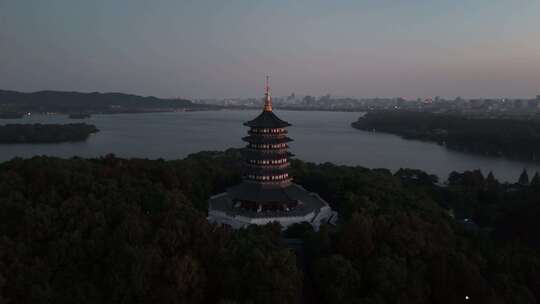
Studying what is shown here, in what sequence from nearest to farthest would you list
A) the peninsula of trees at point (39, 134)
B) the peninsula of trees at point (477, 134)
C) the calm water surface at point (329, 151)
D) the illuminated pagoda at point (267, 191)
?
the illuminated pagoda at point (267, 191), the calm water surface at point (329, 151), the peninsula of trees at point (477, 134), the peninsula of trees at point (39, 134)

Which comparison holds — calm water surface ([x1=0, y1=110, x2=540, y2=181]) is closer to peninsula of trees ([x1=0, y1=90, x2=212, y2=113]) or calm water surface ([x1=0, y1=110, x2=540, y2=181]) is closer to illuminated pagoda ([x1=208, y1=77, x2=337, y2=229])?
illuminated pagoda ([x1=208, y1=77, x2=337, y2=229])

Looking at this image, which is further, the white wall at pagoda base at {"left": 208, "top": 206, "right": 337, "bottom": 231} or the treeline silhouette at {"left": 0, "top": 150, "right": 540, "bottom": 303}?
the white wall at pagoda base at {"left": 208, "top": 206, "right": 337, "bottom": 231}

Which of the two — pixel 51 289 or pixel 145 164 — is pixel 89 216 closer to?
pixel 51 289

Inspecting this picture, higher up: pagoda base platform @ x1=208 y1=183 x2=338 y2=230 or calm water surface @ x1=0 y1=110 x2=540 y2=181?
pagoda base platform @ x1=208 y1=183 x2=338 y2=230

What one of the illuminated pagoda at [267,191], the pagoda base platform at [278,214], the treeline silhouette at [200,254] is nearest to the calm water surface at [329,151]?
the pagoda base platform at [278,214]

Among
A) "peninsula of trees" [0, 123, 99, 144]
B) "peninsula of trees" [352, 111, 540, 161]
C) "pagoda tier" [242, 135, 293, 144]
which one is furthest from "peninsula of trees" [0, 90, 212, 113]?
"pagoda tier" [242, 135, 293, 144]

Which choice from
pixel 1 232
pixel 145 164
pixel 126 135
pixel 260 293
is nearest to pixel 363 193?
pixel 260 293

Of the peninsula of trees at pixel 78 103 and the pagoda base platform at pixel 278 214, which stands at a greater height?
the peninsula of trees at pixel 78 103

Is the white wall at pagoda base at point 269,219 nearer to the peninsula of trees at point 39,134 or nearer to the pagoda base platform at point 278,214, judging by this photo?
the pagoda base platform at point 278,214
